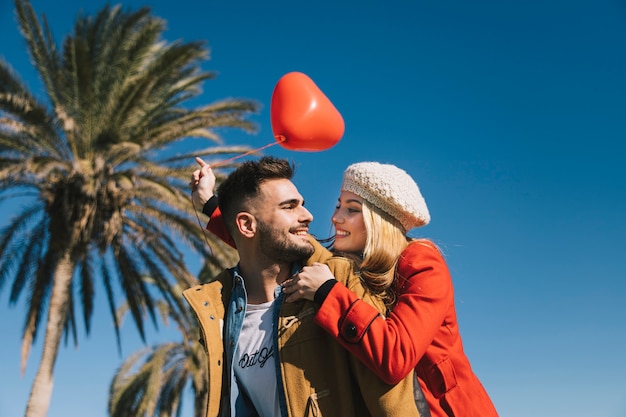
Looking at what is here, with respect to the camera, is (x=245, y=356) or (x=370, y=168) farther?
(x=370, y=168)

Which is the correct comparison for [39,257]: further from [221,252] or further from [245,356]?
[245,356]

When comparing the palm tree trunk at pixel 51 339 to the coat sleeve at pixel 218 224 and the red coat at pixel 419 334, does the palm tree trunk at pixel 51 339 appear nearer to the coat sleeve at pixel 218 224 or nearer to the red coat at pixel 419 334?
the coat sleeve at pixel 218 224

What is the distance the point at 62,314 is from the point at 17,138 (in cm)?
330

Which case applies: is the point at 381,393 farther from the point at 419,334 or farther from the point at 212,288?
the point at 212,288

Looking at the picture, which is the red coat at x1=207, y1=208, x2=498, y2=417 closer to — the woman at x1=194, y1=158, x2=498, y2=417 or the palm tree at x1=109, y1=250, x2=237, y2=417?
the woman at x1=194, y1=158, x2=498, y2=417

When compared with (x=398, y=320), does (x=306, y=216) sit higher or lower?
higher

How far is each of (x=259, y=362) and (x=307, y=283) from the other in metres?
0.51

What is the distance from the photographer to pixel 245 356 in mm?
3305

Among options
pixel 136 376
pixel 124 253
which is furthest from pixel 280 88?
pixel 136 376

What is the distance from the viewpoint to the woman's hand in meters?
3.07

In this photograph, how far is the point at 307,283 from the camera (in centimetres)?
309

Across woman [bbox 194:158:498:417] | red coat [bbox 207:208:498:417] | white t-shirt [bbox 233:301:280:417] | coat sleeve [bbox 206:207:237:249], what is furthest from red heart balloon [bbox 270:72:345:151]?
white t-shirt [bbox 233:301:280:417]

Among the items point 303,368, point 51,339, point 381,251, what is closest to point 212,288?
point 303,368

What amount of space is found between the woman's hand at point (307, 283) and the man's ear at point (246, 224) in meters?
0.65
